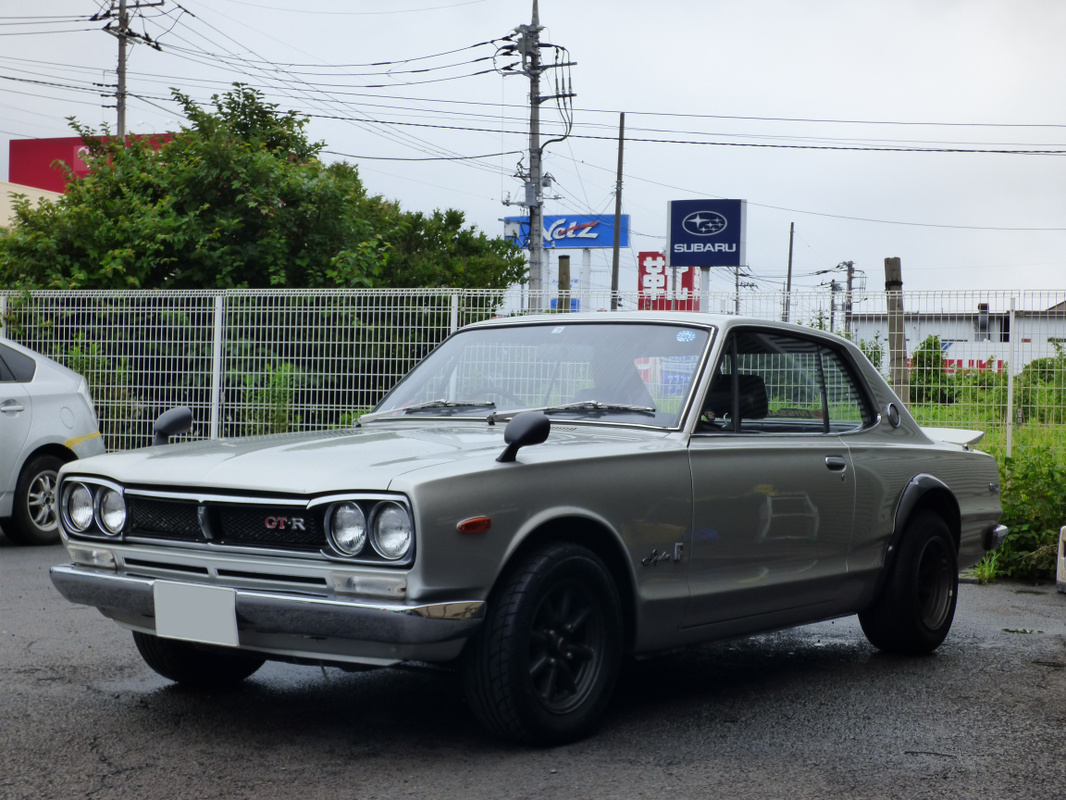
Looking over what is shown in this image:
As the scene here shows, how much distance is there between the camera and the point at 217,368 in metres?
12.6

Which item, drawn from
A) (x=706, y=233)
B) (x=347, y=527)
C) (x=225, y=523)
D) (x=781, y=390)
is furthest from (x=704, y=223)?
(x=347, y=527)

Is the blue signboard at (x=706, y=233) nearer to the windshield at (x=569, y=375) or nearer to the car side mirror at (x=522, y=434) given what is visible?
the windshield at (x=569, y=375)

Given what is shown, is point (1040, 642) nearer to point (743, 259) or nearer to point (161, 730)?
point (161, 730)

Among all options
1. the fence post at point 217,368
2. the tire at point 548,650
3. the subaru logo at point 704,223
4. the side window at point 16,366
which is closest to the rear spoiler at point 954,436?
the tire at point 548,650

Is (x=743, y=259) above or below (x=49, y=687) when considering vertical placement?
above

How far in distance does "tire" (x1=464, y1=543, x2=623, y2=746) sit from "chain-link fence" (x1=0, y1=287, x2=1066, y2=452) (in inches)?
219

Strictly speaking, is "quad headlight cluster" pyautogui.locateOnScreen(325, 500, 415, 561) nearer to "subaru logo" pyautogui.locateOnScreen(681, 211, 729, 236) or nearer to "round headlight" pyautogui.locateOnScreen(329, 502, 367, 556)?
"round headlight" pyautogui.locateOnScreen(329, 502, 367, 556)

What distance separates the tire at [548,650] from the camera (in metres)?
3.77

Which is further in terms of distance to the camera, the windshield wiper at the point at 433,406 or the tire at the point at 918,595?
the tire at the point at 918,595

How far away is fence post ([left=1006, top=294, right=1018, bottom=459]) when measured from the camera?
967cm

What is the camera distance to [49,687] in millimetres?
4832

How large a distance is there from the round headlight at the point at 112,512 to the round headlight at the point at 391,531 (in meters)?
1.05

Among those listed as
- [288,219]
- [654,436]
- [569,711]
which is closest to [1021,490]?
[654,436]

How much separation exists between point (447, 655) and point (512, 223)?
59601mm
